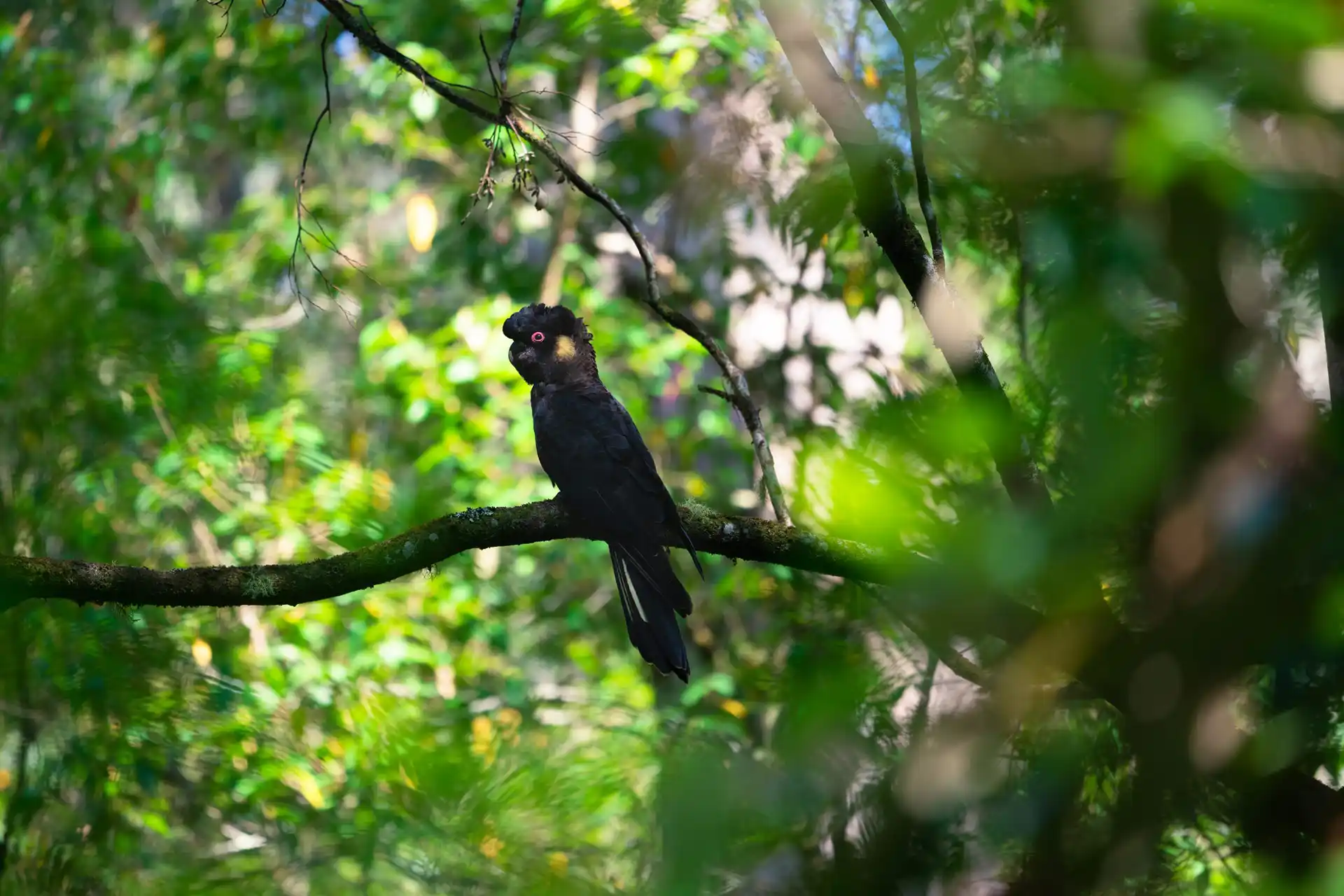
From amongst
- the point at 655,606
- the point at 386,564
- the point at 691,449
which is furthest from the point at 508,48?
the point at 691,449

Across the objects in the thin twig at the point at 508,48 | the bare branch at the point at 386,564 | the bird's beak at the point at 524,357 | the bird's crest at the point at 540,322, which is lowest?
the bare branch at the point at 386,564

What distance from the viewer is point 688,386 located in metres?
6.08

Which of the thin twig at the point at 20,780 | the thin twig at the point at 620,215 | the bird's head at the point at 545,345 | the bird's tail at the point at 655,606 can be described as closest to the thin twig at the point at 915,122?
the thin twig at the point at 620,215

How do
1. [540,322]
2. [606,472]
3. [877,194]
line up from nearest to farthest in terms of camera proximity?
[877,194]
[606,472]
[540,322]

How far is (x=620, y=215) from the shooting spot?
2811 millimetres

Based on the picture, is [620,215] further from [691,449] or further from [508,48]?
[691,449]

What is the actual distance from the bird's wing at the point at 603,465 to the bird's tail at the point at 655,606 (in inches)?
2.5

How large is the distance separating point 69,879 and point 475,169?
4.75m

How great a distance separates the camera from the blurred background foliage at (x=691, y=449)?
0.70 meters

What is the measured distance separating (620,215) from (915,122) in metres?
1.17

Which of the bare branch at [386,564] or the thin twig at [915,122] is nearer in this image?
the thin twig at [915,122]

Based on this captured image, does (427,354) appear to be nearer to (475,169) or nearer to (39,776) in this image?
(475,169)

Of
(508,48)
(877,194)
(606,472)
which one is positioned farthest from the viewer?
(606,472)

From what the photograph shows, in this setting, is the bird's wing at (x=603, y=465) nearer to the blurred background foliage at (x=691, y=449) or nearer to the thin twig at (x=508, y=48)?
the blurred background foliage at (x=691, y=449)
